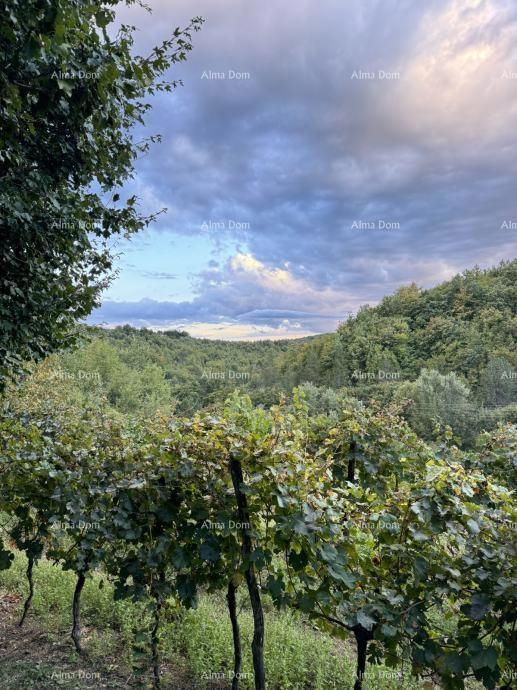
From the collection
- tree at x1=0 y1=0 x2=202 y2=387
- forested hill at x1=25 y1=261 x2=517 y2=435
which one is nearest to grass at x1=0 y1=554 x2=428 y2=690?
tree at x1=0 y1=0 x2=202 y2=387

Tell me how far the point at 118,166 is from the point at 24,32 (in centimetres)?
154

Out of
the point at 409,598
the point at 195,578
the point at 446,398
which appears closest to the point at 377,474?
the point at 409,598

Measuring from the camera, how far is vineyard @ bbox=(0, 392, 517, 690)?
6.39 feet

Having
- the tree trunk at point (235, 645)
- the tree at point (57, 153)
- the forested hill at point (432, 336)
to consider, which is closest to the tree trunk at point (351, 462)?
the tree trunk at point (235, 645)

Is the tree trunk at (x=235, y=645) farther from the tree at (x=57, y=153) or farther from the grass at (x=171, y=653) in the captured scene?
the tree at (x=57, y=153)

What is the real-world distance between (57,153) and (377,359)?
45.3 metres

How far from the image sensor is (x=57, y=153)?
11.7 ft

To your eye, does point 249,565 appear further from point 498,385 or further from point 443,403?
point 498,385

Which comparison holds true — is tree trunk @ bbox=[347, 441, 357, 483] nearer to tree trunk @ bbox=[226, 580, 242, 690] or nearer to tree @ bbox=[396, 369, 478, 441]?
tree trunk @ bbox=[226, 580, 242, 690]

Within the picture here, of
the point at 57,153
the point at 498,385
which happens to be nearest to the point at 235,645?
the point at 57,153

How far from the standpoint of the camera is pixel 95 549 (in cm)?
287

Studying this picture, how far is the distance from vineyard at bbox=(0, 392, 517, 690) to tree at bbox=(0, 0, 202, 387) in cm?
140

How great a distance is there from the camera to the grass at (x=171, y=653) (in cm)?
330

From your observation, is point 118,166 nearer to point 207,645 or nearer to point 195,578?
point 195,578
